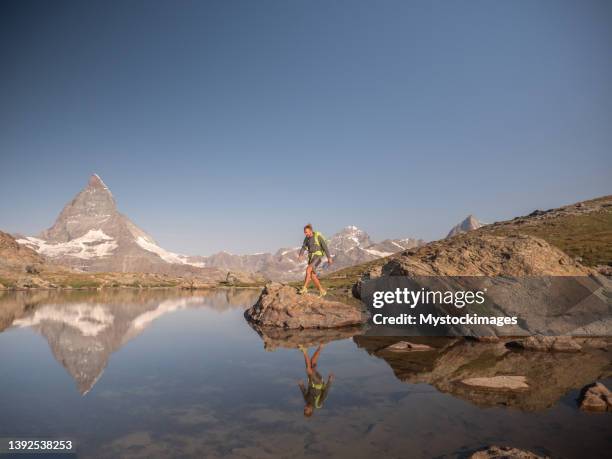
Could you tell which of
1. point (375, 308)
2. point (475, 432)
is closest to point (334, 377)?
point (475, 432)

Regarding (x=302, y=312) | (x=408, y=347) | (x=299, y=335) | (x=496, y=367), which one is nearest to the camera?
(x=496, y=367)

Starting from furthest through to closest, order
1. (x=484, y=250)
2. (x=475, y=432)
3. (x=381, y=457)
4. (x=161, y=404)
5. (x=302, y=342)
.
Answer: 1. (x=484, y=250)
2. (x=302, y=342)
3. (x=161, y=404)
4. (x=475, y=432)
5. (x=381, y=457)

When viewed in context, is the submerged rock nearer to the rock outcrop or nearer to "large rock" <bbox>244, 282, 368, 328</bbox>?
"large rock" <bbox>244, 282, 368, 328</bbox>

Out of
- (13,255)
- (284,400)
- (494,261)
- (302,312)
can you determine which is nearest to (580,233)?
(494,261)

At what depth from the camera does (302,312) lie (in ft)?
78.0

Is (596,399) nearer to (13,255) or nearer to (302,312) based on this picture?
(302,312)

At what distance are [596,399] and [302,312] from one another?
16668mm

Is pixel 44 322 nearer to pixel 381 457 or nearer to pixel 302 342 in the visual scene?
pixel 302 342

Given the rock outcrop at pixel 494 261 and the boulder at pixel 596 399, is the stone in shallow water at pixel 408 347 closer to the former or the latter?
the rock outcrop at pixel 494 261

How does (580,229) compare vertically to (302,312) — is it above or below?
above

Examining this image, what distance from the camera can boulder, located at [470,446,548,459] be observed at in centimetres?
632

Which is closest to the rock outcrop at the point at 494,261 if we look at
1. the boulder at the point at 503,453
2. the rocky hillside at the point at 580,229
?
the boulder at the point at 503,453

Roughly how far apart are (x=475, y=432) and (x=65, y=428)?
9.25 m

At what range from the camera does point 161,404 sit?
954 cm
